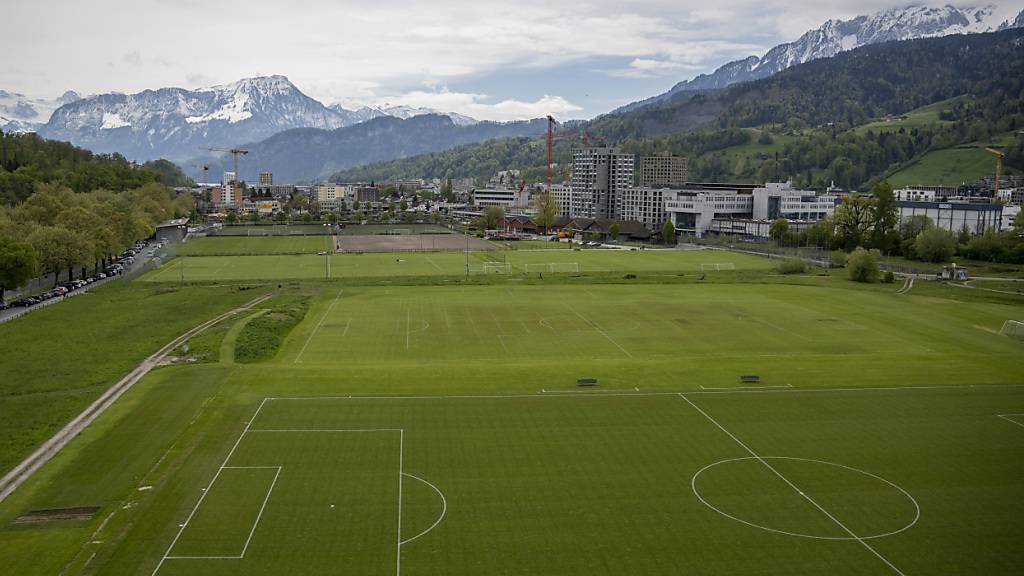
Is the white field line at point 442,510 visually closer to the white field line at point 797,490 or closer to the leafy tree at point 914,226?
the white field line at point 797,490

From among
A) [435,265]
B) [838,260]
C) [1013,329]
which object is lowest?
[1013,329]

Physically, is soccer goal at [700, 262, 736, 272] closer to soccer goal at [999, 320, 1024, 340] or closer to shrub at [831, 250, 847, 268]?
shrub at [831, 250, 847, 268]

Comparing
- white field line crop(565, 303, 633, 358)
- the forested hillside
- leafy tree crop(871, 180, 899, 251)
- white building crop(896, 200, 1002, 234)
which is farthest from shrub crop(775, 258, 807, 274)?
the forested hillside

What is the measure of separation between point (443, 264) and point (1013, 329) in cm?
6672

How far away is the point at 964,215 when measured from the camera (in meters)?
123

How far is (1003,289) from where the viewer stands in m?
78.0

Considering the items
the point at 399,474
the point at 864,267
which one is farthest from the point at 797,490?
the point at 864,267

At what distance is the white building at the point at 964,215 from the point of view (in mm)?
121713

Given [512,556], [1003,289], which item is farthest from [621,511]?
[1003,289]

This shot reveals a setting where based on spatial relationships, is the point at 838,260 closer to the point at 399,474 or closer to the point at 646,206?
the point at 646,206

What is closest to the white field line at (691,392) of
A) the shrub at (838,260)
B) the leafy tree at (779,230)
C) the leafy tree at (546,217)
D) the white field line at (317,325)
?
the white field line at (317,325)

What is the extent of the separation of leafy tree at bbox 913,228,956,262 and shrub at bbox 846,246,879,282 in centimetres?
2183

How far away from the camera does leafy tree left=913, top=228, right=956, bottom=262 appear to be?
101 metres

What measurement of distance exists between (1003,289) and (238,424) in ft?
253
